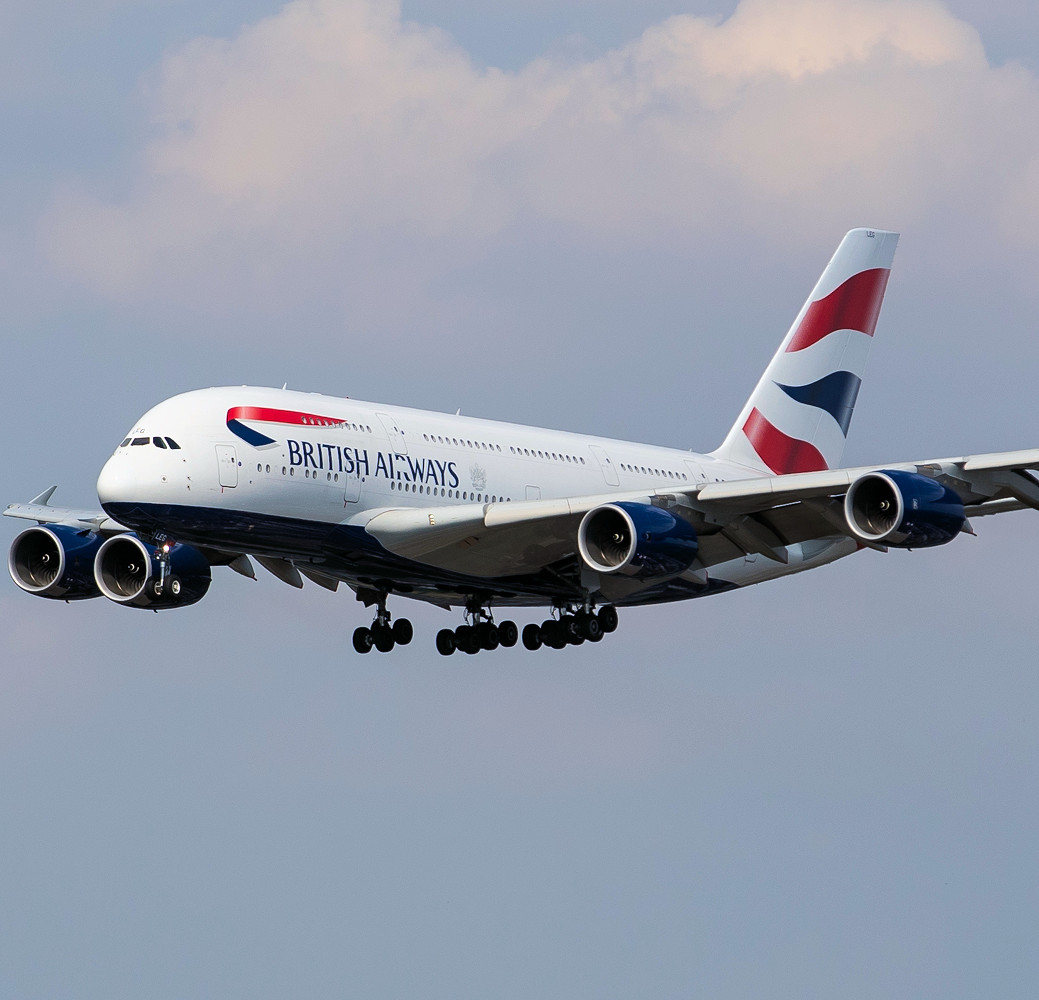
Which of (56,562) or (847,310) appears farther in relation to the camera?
(847,310)

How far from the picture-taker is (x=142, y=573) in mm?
43625

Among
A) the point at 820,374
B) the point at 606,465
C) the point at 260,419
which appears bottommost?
the point at 260,419

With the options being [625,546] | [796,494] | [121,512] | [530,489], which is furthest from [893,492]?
[121,512]

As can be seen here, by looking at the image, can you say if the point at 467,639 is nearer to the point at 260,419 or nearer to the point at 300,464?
the point at 300,464

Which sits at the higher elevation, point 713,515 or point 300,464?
point 300,464

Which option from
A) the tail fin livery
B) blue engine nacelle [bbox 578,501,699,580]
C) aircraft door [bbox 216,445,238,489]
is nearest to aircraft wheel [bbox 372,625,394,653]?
blue engine nacelle [bbox 578,501,699,580]

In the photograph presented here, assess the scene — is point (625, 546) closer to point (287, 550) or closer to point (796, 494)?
point (796, 494)

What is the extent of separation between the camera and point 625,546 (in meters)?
38.7

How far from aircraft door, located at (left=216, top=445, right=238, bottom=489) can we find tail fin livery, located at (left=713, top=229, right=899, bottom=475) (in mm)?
17962

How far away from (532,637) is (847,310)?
644 inches

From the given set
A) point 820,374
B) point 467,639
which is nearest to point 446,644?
point 467,639

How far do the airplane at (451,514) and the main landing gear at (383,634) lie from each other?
35 millimetres

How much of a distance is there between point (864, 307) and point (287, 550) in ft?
76.2

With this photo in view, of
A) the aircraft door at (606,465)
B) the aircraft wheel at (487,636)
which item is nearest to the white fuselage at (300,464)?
the aircraft door at (606,465)
